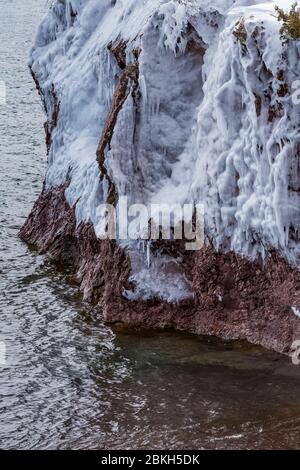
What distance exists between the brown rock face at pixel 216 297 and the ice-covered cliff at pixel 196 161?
0.8 inches

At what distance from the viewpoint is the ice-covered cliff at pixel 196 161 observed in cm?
1431

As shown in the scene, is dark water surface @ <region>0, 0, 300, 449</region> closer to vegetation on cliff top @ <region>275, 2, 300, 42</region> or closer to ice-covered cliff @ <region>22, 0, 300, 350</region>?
ice-covered cliff @ <region>22, 0, 300, 350</region>

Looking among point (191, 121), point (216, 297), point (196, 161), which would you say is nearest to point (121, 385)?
point (216, 297)

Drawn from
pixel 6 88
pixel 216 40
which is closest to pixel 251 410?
pixel 216 40

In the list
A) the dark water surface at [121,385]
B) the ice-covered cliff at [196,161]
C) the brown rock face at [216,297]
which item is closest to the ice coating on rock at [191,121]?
the ice-covered cliff at [196,161]

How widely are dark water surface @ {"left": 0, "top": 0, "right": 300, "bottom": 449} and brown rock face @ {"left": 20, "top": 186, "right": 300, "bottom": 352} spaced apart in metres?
0.30

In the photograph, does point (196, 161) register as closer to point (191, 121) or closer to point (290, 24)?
point (191, 121)

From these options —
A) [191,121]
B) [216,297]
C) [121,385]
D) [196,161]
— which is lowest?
[121,385]

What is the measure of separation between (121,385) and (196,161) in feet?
12.7

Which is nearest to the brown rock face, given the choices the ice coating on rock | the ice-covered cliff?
the ice-covered cliff

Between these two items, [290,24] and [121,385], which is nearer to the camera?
[290,24]

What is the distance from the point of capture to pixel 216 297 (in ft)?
50.9

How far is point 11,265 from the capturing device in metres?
19.7
